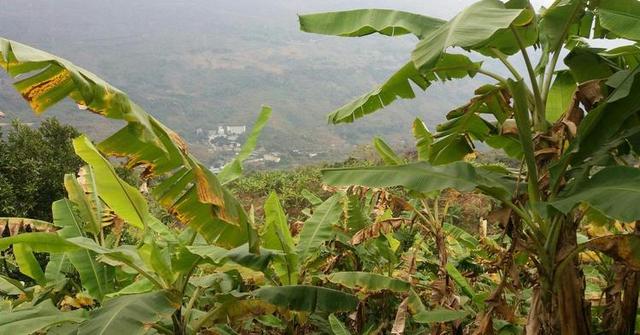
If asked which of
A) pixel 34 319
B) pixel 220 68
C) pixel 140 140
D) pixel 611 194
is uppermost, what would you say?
pixel 140 140

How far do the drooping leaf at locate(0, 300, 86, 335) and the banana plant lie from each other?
1.23 meters

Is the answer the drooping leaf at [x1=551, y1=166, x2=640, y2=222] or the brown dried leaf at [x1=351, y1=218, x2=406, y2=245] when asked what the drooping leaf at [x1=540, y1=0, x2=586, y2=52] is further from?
the brown dried leaf at [x1=351, y1=218, x2=406, y2=245]

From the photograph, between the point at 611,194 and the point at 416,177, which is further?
the point at 416,177

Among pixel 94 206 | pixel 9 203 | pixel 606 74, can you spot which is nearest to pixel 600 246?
pixel 606 74

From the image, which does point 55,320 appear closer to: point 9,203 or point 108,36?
point 9,203

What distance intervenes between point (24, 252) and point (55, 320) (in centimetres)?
78

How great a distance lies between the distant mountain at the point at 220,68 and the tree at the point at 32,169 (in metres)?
46.8

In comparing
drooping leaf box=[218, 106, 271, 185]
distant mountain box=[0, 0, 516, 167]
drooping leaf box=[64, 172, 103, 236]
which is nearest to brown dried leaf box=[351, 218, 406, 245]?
drooping leaf box=[218, 106, 271, 185]

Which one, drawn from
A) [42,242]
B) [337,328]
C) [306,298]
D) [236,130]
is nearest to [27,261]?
[42,242]

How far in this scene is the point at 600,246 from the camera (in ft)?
6.08

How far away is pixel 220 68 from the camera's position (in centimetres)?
12550

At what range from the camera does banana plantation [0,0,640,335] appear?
177 centimetres

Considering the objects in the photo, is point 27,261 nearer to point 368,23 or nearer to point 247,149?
point 247,149

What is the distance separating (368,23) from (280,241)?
1.22m
